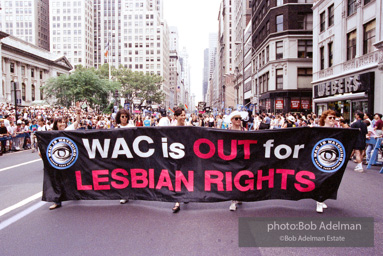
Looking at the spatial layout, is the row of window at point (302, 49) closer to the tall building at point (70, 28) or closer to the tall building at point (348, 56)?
the tall building at point (348, 56)

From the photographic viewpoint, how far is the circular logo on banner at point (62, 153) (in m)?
5.60

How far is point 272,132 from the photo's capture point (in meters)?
5.24

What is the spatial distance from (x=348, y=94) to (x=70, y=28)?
126m

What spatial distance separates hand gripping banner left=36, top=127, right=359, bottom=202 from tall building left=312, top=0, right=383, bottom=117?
56.1 feet

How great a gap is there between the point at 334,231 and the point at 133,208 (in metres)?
3.35

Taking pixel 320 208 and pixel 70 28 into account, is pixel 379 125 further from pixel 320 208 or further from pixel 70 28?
pixel 70 28

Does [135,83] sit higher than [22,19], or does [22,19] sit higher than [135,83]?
[22,19]

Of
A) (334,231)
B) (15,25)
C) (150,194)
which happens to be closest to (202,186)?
(150,194)

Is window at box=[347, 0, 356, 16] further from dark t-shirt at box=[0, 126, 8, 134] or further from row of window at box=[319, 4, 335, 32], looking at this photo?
dark t-shirt at box=[0, 126, 8, 134]

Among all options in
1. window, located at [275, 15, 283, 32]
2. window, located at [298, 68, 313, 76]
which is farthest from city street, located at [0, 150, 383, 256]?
window, located at [275, 15, 283, 32]

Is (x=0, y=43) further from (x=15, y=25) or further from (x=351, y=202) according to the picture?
(x=15, y=25)

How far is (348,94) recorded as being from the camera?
23.0 m

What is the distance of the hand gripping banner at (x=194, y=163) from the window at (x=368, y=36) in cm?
1919

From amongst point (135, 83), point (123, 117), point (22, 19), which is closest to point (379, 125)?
point (123, 117)
